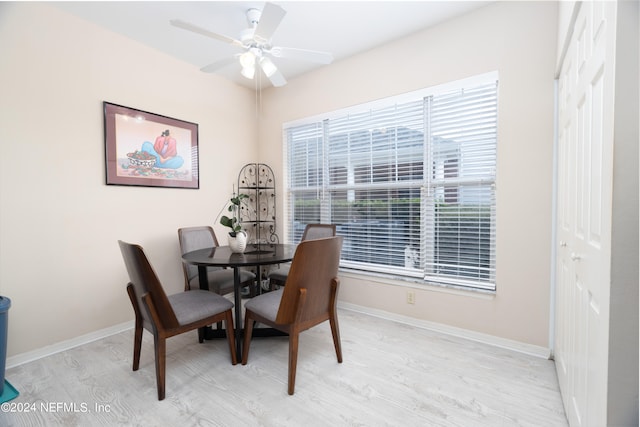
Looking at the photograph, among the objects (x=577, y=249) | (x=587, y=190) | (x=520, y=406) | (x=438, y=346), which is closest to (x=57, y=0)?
(x=587, y=190)

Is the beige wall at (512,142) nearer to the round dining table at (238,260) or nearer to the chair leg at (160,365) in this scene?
the round dining table at (238,260)

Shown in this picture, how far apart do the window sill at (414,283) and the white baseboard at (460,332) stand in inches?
12.2

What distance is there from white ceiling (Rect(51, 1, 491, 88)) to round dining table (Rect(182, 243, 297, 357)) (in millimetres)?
1983

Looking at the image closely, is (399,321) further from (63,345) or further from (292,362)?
(63,345)

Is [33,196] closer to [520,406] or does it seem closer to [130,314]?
[130,314]

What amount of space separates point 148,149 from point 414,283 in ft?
9.72

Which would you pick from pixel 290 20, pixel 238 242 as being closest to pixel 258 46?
pixel 290 20

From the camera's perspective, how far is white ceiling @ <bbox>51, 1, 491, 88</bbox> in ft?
7.68

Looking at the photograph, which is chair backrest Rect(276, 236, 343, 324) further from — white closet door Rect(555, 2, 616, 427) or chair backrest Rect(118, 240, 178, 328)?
white closet door Rect(555, 2, 616, 427)

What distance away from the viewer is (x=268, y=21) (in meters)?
1.80

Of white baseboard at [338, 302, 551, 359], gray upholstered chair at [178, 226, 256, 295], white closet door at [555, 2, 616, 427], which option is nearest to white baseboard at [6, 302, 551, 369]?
white baseboard at [338, 302, 551, 359]

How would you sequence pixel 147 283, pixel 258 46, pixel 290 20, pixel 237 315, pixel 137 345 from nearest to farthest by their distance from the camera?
pixel 147 283 → pixel 137 345 → pixel 258 46 → pixel 237 315 → pixel 290 20

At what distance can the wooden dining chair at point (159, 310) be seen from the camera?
172cm

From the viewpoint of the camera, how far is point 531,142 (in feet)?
7.27
